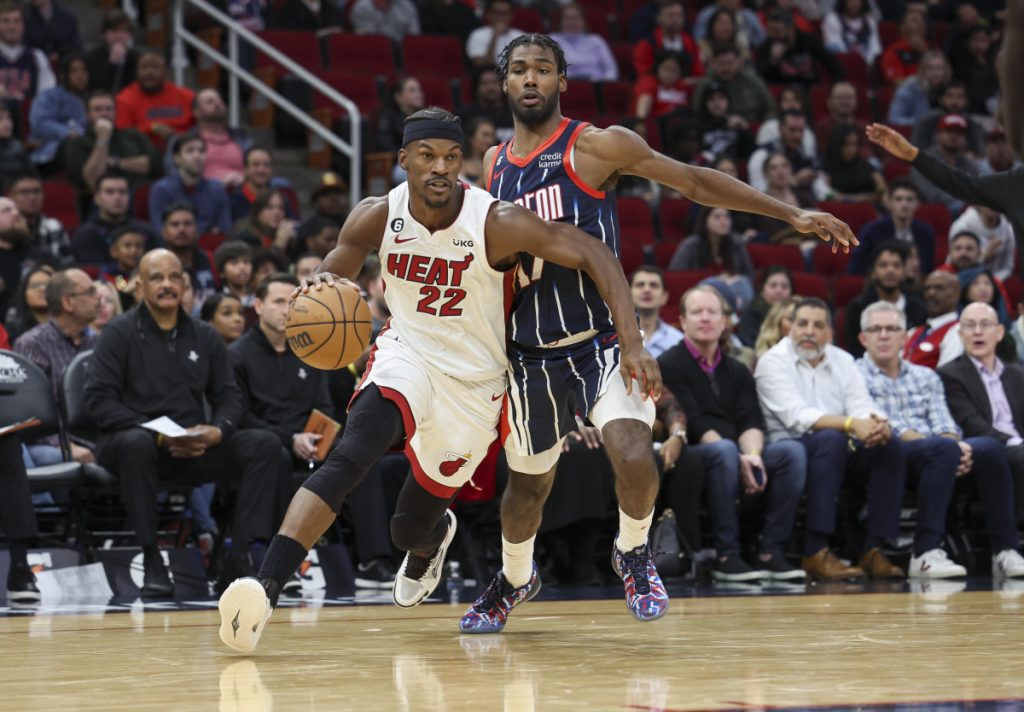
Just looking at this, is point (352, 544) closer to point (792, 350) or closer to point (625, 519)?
point (792, 350)

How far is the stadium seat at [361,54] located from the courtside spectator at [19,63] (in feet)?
8.98

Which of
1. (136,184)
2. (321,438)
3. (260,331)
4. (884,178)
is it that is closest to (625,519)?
(321,438)

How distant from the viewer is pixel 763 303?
33.4 ft

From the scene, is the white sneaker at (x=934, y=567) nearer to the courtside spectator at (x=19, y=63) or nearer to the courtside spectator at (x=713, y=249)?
the courtside spectator at (x=713, y=249)

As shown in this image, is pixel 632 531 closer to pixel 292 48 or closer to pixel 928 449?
pixel 928 449

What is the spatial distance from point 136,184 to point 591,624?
21.5 feet

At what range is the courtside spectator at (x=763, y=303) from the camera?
10.1m

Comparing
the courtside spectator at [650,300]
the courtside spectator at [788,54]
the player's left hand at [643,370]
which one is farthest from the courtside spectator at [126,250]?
the courtside spectator at [788,54]

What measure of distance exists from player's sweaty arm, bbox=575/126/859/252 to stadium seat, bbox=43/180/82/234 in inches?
247

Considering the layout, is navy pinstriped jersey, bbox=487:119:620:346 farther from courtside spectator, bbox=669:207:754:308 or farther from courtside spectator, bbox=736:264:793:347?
courtside spectator, bbox=669:207:754:308

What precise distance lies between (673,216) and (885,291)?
250 centimetres

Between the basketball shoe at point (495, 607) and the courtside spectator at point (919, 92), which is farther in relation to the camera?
the courtside spectator at point (919, 92)

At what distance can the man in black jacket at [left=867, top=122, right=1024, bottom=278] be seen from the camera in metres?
5.67

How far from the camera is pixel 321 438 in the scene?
306 inches
